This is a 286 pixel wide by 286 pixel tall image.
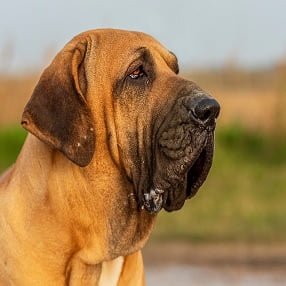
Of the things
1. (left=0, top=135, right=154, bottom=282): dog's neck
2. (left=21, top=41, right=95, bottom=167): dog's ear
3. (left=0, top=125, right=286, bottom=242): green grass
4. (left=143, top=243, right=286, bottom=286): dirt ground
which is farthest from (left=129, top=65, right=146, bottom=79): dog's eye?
(left=0, top=125, right=286, bottom=242): green grass

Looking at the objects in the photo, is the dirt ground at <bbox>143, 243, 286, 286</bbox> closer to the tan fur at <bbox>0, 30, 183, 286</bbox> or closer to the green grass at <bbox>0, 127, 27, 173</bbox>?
the green grass at <bbox>0, 127, 27, 173</bbox>

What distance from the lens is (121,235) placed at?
5191 mm

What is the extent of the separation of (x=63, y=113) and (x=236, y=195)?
941cm

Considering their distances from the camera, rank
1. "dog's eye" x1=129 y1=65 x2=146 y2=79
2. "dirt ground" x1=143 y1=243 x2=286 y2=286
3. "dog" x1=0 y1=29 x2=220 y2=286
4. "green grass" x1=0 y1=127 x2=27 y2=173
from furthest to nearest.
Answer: "green grass" x1=0 y1=127 x2=27 y2=173 → "dirt ground" x1=143 y1=243 x2=286 y2=286 → "dog's eye" x1=129 y1=65 x2=146 y2=79 → "dog" x1=0 y1=29 x2=220 y2=286

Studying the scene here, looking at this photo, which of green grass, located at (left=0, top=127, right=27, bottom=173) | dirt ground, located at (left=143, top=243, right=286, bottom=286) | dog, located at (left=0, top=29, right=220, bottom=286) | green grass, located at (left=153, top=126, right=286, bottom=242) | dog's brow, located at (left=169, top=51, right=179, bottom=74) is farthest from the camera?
green grass, located at (left=0, top=127, right=27, bottom=173)

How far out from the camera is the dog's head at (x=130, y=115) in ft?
16.3

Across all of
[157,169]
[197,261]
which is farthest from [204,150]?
[197,261]

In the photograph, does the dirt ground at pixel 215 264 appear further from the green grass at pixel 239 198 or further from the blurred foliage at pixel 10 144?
the blurred foliage at pixel 10 144

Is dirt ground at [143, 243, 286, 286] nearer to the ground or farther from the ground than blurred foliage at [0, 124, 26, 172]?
farther from the ground

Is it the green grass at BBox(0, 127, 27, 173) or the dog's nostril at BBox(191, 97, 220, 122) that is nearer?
the dog's nostril at BBox(191, 97, 220, 122)

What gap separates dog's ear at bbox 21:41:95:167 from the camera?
196 inches

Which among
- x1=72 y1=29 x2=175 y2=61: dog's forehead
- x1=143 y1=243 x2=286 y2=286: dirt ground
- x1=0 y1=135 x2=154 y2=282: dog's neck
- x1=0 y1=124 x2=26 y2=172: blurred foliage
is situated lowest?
x1=0 y1=124 x2=26 y2=172: blurred foliage

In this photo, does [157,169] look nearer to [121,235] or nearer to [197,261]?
[121,235]

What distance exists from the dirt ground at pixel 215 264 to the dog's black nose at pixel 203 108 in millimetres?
5126
